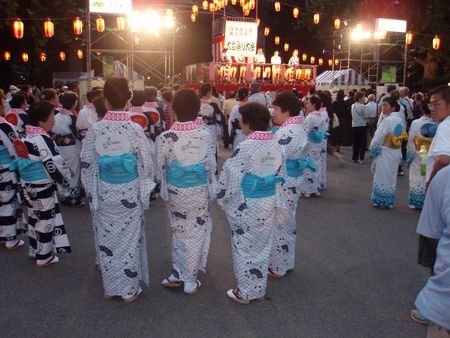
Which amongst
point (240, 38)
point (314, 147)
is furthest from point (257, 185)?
point (240, 38)

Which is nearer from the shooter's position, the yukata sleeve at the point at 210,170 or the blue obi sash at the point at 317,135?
the yukata sleeve at the point at 210,170

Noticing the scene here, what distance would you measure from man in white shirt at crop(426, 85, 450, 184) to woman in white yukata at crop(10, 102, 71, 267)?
3.18m

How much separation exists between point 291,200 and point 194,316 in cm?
146

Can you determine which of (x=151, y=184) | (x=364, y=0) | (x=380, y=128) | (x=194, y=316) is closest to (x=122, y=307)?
(x=194, y=316)

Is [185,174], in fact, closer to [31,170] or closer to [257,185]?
[257,185]

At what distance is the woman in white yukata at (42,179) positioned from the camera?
14.3 ft

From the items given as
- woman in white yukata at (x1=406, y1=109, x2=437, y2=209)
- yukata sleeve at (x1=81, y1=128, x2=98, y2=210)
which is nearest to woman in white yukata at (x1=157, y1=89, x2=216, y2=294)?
yukata sleeve at (x1=81, y1=128, x2=98, y2=210)

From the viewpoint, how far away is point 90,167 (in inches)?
150

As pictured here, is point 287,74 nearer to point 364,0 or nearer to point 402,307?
point 364,0

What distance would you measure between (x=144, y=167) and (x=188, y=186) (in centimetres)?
39

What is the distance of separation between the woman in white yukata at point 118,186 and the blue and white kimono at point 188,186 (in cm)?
18

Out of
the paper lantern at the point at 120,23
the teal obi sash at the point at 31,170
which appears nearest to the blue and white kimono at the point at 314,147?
the teal obi sash at the point at 31,170

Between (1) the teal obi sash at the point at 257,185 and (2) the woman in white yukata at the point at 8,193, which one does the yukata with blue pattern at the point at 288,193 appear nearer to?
(1) the teal obi sash at the point at 257,185

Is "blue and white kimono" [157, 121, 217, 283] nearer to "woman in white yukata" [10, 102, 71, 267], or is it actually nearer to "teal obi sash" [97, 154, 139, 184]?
"teal obi sash" [97, 154, 139, 184]
